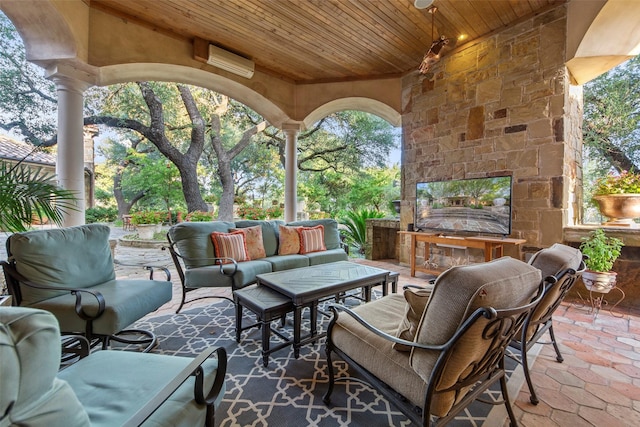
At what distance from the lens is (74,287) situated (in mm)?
1986

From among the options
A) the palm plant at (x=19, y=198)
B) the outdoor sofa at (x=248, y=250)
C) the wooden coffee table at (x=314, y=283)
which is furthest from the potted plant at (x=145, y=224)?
the wooden coffee table at (x=314, y=283)

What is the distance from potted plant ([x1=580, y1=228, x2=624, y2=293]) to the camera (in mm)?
2646

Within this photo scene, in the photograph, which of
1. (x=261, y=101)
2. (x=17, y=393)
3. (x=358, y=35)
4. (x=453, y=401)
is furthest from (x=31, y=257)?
(x=358, y=35)

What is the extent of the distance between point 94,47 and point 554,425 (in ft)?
16.9

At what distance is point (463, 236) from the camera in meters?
3.84

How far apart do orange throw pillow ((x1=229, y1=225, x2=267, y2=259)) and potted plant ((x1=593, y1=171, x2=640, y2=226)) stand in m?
4.00

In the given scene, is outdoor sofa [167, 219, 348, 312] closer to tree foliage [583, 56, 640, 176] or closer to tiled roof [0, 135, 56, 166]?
tree foliage [583, 56, 640, 176]

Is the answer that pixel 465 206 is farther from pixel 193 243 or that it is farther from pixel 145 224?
pixel 145 224

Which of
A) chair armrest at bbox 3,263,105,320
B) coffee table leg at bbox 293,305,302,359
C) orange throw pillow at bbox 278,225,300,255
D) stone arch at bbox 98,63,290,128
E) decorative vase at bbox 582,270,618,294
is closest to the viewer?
chair armrest at bbox 3,263,105,320

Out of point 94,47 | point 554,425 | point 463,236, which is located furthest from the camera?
point 463,236

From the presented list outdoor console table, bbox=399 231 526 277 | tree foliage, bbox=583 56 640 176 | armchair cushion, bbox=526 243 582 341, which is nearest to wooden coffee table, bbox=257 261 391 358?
armchair cushion, bbox=526 243 582 341

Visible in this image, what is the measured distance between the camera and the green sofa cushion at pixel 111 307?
1.74 m

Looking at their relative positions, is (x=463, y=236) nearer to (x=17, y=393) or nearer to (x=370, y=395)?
(x=370, y=395)

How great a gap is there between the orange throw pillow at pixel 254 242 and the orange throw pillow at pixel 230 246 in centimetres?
10
